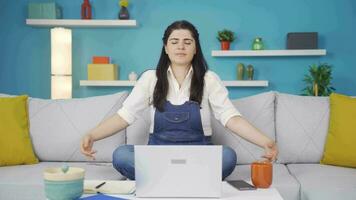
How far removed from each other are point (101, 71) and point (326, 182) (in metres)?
2.50

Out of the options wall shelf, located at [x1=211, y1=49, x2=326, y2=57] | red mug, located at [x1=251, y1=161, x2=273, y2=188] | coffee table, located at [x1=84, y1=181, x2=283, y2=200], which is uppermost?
wall shelf, located at [x1=211, y1=49, x2=326, y2=57]

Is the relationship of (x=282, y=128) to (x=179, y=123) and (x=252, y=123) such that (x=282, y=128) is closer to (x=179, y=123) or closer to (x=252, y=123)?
(x=252, y=123)

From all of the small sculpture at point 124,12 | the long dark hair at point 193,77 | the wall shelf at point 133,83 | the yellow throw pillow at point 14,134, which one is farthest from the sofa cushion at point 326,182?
the small sculpture at point 124,12

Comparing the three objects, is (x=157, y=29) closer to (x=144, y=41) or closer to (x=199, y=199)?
(x=144, y=41)

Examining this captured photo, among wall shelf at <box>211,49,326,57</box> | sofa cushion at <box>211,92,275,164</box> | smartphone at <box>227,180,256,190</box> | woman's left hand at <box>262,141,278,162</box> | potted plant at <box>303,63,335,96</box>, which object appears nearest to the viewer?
smartphone at <box>227,180,256,190</box>

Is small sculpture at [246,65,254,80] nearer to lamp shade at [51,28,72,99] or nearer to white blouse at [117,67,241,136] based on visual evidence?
lamp shade at [51,28,72,99]

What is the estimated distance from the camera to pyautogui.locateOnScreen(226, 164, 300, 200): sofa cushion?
1722 mm

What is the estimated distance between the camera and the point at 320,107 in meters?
2.28

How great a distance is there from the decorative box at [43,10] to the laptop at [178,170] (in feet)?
9.75

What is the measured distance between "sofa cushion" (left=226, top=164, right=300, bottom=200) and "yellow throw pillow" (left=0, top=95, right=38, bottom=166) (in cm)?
105

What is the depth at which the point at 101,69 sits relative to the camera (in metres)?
3.79

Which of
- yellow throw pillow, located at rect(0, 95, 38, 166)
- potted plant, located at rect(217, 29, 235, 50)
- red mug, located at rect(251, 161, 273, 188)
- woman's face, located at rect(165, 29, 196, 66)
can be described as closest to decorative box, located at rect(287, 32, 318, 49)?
potted plant, located at rect(217, 29, 235, 50)

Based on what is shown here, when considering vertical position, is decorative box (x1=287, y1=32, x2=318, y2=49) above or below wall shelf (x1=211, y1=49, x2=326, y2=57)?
above

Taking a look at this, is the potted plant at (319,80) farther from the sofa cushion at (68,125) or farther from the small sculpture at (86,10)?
the small sculpture at (86,10)
